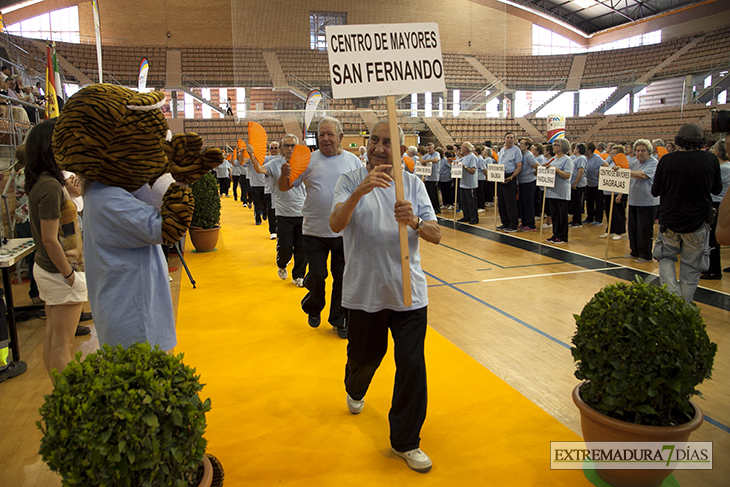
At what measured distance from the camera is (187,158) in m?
1.91

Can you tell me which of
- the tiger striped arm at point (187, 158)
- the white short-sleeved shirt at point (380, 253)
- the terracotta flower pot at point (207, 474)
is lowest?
the terracotta flower pot at point (207, 474)

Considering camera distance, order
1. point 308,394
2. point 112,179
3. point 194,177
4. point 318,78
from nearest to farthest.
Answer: point 112,179 → point 194,177 → point 308,394 → point 318,78

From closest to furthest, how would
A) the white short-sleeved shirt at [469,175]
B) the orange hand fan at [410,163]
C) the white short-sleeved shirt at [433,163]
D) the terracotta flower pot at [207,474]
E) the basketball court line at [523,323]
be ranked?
the terracotta flower pot at [207,474] < the basketball court line at [523,323] < the white short-sleeved shirt at [469,175] < the orange hand fan at [410,163] < the white short-sleeved shirt at [433,163]

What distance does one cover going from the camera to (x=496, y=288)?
17.9 feet

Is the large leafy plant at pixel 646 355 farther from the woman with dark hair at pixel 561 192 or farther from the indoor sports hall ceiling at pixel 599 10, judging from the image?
the indoor sports hall ceiling at pixel 599 10

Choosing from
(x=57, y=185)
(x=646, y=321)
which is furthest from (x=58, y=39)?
(x=646, y=321)

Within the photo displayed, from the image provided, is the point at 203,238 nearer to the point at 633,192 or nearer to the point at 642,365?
the point at 633,192

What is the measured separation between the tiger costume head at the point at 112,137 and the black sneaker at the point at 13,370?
7.72ft

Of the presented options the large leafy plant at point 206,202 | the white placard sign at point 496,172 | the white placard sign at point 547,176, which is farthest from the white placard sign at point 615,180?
the large leafy plant at point 206,202

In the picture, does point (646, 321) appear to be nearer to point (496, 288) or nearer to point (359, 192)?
point (359, 192)

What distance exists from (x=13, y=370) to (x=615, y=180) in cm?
681

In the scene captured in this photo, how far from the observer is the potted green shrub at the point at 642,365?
1.99 meters

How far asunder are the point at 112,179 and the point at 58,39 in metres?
28.0

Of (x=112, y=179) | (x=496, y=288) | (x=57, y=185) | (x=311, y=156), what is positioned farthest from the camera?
(x=496, y=288)
